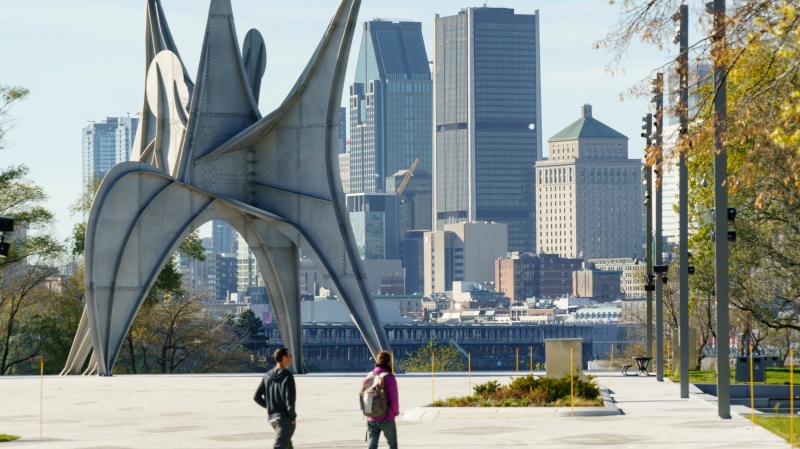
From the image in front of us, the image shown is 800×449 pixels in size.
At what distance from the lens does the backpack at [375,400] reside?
18.6m

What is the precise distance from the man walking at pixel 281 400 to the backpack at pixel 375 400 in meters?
0.98

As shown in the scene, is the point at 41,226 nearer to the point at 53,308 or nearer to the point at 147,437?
the point at 53,308

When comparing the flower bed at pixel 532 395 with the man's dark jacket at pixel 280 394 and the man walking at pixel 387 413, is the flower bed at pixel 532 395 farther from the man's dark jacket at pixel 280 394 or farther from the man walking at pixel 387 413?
the man's dark jacket at pixel 280 394

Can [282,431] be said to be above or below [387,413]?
below

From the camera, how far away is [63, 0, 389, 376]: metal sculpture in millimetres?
45031

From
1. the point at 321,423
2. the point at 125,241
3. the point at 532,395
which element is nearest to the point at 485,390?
the point at 532,395

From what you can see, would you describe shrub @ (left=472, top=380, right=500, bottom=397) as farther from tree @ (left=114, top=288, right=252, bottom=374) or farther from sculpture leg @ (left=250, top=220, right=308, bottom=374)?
tree @ (left=114, top=288, right=252, bottom=374)

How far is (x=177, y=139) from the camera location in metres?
48.5

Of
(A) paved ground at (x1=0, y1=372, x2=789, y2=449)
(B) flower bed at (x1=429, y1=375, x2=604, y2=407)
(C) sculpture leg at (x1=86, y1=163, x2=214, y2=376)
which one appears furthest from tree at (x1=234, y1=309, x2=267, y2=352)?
(B) flower bed at (x1=429, y1=375, x2=604, y2=407)

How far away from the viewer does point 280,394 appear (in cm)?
1819

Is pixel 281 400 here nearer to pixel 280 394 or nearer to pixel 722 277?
pixel 280 394

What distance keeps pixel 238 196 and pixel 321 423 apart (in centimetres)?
2065

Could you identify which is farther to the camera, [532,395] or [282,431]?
[532,395]

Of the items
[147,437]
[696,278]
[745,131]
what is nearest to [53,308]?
[696,278]
